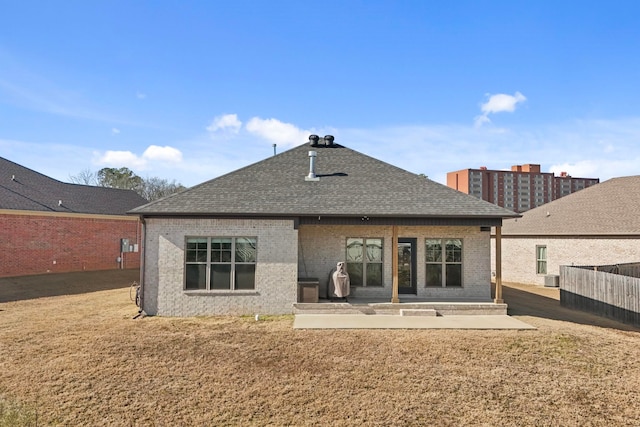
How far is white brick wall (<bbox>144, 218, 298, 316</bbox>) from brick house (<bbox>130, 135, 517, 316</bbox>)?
3cm

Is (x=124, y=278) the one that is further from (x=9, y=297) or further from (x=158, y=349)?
(x=158, y=349)

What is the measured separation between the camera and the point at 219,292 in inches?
487

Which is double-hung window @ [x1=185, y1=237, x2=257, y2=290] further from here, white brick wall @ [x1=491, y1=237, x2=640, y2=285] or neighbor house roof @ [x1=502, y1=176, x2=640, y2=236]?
neighbor house roof @ [x1=502, y1=176, x2=640, y2=236]

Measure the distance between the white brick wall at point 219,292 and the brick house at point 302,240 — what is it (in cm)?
3

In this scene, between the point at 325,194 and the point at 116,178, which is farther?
the point at 116,178

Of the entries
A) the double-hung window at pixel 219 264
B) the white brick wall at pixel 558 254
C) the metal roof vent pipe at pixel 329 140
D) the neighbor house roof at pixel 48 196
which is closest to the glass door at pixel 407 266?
the double-hung window at pixel 219 264

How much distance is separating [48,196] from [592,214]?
33.9 meters

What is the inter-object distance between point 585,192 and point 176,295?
984 inches

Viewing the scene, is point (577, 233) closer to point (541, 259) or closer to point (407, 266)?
point (541, 259)

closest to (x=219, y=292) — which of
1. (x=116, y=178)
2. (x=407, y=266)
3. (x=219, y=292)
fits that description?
(x=219, y=292)

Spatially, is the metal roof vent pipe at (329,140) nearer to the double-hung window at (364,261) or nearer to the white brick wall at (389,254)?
Result: the white brick wall at (389,254)

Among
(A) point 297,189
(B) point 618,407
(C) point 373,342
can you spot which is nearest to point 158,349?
(C) point 373,342

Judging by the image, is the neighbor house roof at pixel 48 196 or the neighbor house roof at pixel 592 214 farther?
the neighbor house roof at pixel 48 196

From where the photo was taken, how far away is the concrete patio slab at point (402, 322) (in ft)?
35.4
